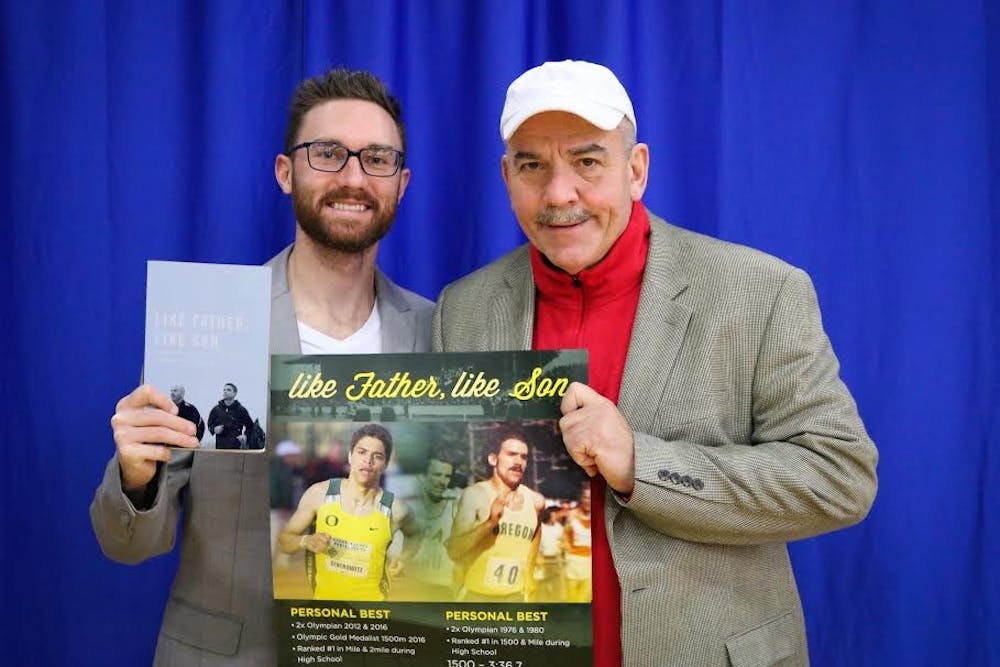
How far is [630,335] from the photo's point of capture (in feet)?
5.40

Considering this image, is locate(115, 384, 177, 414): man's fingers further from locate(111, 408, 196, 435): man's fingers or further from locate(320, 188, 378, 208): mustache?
locate(320, 188, 378, 208): mustache

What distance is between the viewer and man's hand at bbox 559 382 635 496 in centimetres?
145

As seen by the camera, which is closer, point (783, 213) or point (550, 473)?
point (550, 473)

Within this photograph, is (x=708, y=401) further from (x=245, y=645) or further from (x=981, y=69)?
(x=981, y=69)

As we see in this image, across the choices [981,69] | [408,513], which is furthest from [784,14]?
[408,513]

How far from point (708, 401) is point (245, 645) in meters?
0.93

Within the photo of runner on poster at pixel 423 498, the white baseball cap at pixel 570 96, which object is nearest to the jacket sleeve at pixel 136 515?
the photo of runner on poster at pixel 423 498

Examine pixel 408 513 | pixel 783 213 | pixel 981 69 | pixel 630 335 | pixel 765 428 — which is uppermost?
pixel 981 69

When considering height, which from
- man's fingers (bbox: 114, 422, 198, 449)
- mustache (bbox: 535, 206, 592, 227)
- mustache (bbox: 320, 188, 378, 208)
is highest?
mustache (bbox: 320, 188, 378, 208)

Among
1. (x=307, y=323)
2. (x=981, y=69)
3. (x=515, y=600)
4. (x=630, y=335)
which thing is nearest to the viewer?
(x=515, y=600)

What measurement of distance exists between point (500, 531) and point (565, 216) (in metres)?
0.54

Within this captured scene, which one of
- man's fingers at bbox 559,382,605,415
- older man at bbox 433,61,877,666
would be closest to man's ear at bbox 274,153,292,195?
older man at bbox 433,61,877,666

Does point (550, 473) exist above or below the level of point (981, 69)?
below

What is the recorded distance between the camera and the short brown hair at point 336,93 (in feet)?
6.25
